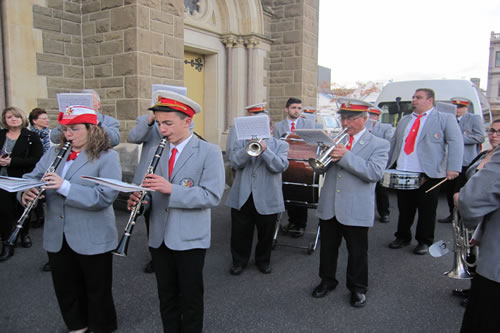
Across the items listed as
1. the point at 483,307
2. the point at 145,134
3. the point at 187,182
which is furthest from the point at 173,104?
the point at 483,307

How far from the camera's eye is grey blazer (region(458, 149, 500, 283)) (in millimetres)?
1906

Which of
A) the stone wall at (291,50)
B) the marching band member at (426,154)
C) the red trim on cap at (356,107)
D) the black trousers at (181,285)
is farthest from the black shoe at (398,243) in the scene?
the stone wall at (291,50)

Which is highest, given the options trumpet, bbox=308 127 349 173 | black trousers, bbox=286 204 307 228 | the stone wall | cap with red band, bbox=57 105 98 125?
the stone wall

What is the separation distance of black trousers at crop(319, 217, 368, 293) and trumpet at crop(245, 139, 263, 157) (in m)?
0.92

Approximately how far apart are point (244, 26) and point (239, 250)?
7122mm

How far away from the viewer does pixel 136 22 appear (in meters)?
6.00

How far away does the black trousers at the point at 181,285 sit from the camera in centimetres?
250

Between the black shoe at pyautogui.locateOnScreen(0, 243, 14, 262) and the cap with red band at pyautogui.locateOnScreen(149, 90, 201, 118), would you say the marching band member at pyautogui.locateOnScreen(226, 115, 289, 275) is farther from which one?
the black shoe at pyautogui.locateOnScreen(0, 243, 14, 262)

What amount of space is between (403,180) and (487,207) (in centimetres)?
266

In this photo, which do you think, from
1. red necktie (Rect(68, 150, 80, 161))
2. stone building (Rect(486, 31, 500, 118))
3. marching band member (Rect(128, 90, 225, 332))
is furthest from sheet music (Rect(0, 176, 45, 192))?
stone building (Rect(486, 31, 500, 118))

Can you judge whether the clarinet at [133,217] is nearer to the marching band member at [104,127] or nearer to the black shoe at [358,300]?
the marching band member at [104,127]

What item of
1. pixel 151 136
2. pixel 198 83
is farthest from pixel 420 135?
pixel 198 83

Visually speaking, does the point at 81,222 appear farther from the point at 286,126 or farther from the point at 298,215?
the point at 286,126

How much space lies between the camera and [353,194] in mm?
3373
